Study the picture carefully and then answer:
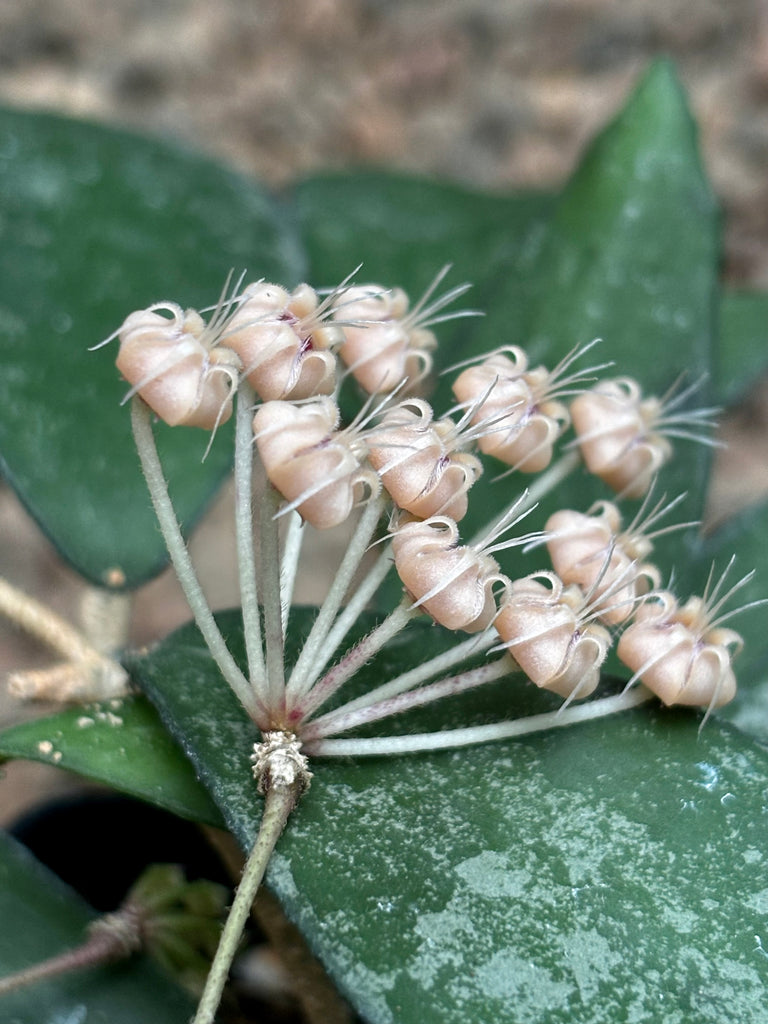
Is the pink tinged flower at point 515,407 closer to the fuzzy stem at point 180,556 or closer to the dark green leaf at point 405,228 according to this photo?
the fuzzy stem at point 180,556

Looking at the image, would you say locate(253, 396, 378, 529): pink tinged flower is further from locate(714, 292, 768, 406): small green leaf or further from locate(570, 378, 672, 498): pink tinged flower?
locate(714, 292, 768, 406): small green leaf

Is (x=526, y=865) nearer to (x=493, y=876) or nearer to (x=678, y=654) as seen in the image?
(x=493, y=876)

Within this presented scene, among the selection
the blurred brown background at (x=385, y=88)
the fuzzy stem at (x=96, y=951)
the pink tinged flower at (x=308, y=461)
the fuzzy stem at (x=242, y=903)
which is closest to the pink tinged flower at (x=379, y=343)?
the pink tinged flower at (x=308, y=461)

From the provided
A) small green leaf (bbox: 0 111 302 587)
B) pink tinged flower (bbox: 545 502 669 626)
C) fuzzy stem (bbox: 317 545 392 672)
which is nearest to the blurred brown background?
small green leaf (bbox: 0 111 302 587)

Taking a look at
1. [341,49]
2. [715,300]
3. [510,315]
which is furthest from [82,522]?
[341,49]

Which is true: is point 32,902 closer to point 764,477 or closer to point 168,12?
point 764,477

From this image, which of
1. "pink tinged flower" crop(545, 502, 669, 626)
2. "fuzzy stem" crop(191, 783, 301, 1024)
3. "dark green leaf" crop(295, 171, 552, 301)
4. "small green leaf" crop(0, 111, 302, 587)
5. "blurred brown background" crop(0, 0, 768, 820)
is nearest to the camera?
"fuzzy stem" crop(191, 783, 301, 1024)

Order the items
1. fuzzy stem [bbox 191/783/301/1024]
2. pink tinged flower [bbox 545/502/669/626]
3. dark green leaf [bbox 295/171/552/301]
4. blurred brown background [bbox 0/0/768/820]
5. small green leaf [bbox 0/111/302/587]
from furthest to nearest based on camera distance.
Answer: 1. blurred brown background [bbox 0/0/768/820]
2. dark green leaf [bbox 295/171/552/301]
3. small green leaf [bbox 0/111/302/587]
4. pink tinged flower [bbox 545/502/669/626]
5. fuzzy stem [bbox 191/783/301/1024]

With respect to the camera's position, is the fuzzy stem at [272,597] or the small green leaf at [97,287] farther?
the small green leaf at [97,287]
